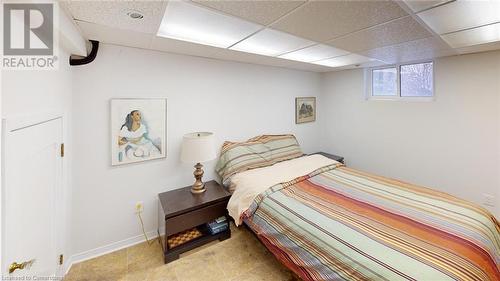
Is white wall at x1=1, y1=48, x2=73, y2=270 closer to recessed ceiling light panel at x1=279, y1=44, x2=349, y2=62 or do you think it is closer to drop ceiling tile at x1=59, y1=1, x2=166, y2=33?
drop ceiling tile at x1=59, y1=1, x2=166, y2=33

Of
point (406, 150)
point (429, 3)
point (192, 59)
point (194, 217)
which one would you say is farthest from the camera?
point (406, 150)

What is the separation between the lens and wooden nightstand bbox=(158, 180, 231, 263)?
2.13m

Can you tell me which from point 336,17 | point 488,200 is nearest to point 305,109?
point 336,17

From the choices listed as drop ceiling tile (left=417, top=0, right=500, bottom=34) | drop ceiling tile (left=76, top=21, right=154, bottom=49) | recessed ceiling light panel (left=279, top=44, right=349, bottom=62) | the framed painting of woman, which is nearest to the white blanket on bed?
the framed painting of woman

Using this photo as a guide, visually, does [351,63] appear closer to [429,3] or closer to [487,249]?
[429,3]

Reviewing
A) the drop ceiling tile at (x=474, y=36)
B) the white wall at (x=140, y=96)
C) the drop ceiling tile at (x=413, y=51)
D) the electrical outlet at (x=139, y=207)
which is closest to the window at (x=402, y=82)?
the drop ceiling tile at (x=413, y=51)

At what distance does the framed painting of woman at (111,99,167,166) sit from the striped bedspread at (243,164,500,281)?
1.29 m

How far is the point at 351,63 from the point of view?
3254mm

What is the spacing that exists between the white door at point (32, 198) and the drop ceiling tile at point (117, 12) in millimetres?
763

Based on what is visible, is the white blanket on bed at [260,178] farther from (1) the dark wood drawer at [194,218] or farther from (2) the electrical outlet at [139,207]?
(2) the electrical outlet at [139,207]

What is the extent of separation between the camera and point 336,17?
1.55 m

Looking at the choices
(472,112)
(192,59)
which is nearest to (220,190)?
(192,59)

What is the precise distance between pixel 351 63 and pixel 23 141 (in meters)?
3.66

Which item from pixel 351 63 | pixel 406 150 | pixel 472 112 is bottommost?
pixel 406 150
